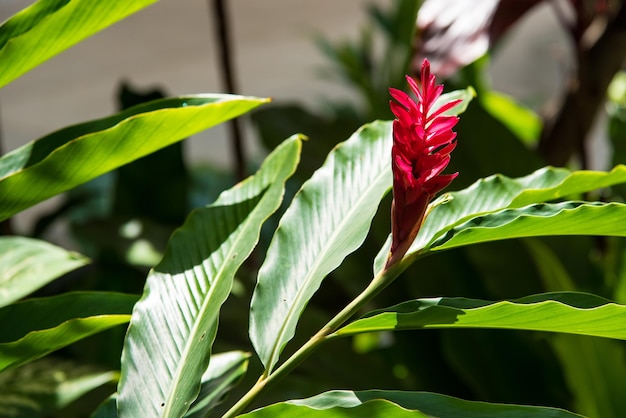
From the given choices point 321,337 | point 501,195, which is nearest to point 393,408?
point 321,337

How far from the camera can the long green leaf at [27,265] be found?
19.9 inches

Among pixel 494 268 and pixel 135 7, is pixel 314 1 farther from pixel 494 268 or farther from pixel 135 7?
pixel 135 7

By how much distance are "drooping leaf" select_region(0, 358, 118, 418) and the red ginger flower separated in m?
0.30

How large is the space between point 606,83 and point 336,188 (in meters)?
0.50

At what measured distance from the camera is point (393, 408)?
0.30m

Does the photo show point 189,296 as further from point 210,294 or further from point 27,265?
point 27,265

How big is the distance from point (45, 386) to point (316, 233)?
10.3 inches

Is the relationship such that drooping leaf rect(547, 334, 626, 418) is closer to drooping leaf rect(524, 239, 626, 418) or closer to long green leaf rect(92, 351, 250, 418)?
drooping leaf rect(524, 239, 626, 418)

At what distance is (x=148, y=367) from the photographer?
0.37m

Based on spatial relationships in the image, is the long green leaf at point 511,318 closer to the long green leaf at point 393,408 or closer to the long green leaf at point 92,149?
the long green leaf at point 393,408

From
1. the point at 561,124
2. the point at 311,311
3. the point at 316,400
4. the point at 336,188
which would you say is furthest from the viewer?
the point at 561,124

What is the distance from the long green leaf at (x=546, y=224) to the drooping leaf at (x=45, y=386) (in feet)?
0.98

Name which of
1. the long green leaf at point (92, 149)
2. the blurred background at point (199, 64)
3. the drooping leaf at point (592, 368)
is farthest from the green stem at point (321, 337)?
the blurred background at point (199, 64)

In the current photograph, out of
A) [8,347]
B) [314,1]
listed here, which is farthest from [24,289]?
[314,1]
